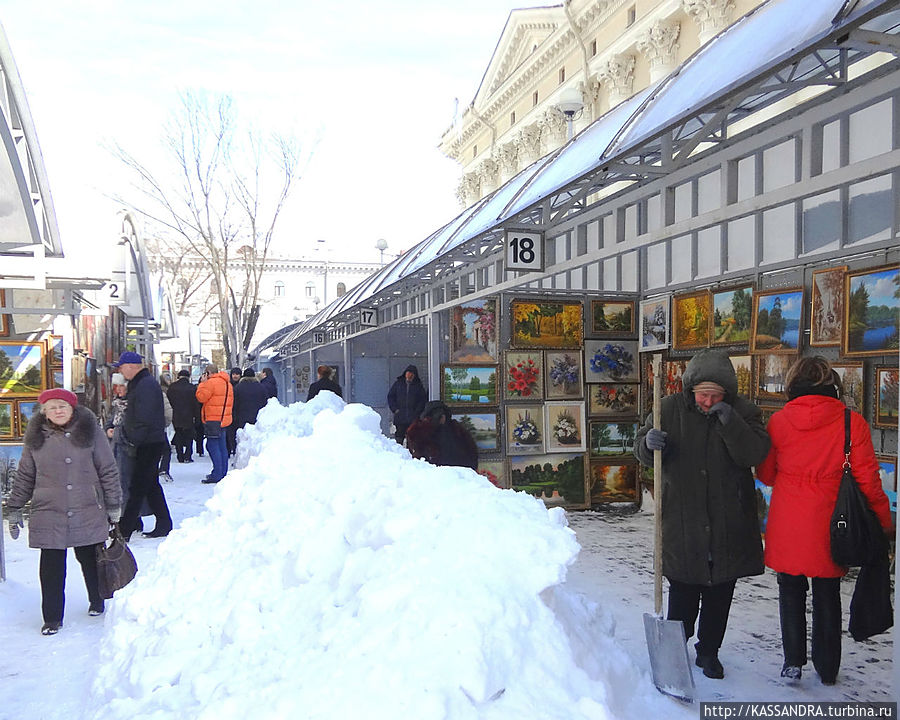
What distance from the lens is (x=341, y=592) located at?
313 centimetres

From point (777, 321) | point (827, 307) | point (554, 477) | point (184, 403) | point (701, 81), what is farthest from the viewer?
point (184, 403)

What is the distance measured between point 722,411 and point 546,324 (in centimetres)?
425

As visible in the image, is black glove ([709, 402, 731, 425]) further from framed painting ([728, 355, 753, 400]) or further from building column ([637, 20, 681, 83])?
building column ([637, 20, 681, 83])

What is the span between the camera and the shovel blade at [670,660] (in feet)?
11.0

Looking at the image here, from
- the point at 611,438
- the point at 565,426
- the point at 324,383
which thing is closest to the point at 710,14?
the point at 324,383

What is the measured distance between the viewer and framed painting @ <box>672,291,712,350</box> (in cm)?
683

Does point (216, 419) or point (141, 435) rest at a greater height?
point (141, 435)

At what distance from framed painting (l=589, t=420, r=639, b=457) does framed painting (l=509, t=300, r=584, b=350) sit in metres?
0.96

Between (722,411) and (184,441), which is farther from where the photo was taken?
(184,441)

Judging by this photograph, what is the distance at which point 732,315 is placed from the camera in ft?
21.3

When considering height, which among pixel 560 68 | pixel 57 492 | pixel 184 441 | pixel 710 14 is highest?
pixel 560 68

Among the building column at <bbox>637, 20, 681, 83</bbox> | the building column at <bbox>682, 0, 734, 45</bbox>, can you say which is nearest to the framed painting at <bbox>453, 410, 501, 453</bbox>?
the building column at <bbox>682, 0, 734, 45</bbox>

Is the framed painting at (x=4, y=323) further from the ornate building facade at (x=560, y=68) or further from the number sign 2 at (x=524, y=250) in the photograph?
the ornate building facade at (x=560, y=68)

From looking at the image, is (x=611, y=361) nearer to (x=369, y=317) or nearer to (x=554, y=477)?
(x=554, y=477)
